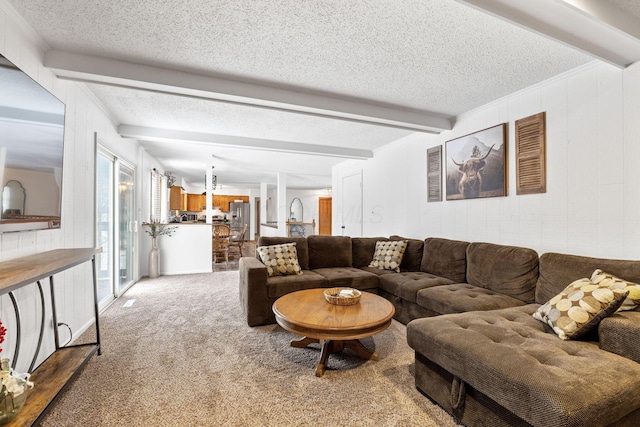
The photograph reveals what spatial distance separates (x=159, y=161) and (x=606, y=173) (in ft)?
24.0

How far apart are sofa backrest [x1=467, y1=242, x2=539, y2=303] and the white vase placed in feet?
16.9

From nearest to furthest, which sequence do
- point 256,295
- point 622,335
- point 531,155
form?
point 622,335, point 531,155, point 256,295

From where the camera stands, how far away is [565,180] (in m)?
2.55

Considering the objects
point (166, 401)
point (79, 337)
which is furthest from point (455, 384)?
point (79, 337)

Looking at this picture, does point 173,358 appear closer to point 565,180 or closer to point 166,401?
point 166,401

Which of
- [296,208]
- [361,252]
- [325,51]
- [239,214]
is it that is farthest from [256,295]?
[296,208]

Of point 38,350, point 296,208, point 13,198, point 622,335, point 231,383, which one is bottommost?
point 231,383

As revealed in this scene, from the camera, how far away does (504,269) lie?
105 inches

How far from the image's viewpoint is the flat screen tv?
1.57 metres

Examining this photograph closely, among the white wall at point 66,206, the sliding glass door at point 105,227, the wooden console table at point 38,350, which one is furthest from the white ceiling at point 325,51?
the wooden console table at point 38,350

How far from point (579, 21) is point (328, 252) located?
3.13 m

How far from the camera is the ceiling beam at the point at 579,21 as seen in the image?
162 centimetres

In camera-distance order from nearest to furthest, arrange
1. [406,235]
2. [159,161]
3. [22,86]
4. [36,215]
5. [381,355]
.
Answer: [22,86] < [36,215] < [381,355] < [406,235] < [159,161]

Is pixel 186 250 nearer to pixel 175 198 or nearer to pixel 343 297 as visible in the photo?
pixel 175 198
